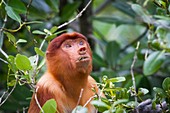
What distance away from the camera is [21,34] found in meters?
4.77

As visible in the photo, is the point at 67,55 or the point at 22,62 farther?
the point at 67,55

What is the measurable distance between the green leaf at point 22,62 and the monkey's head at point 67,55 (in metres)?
0.58

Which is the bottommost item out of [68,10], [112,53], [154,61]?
[112,53]

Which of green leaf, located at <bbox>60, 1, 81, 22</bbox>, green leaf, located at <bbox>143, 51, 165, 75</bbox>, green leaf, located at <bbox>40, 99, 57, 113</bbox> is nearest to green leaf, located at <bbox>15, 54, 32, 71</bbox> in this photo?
green leaf, located at <bbox>40, 99, 57, 113</bbox>

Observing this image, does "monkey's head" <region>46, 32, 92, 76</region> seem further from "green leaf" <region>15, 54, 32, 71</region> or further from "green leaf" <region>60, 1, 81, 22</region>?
"green leaf" <region>60, 1, 81, 22</region>

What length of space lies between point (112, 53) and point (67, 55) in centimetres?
158

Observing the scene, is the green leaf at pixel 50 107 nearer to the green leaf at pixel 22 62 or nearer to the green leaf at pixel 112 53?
the green leaf at pixel 22 62

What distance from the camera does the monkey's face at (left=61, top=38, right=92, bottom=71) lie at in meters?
3.27

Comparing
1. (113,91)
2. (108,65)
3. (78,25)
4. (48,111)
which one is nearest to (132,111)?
(113,91)

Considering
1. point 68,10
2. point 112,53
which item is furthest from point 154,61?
point 68,10

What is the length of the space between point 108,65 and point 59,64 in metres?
1.52

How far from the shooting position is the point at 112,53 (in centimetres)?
496

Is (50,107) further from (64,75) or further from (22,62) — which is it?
(64,75)

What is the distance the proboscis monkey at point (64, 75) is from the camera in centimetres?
336
